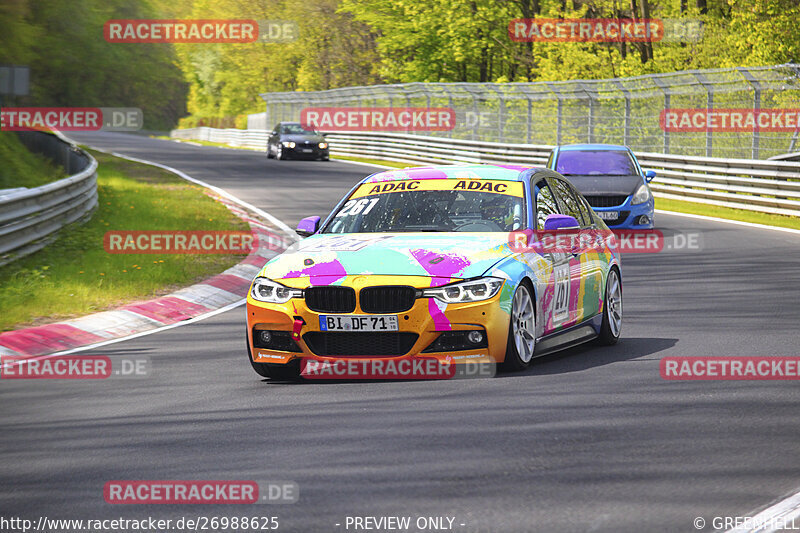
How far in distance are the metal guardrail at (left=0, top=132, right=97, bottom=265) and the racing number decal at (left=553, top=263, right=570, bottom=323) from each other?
7406 mm

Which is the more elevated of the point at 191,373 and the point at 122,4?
the point at 122,4

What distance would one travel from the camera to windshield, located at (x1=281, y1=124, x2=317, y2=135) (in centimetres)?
4709

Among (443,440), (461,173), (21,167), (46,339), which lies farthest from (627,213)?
(443,440)

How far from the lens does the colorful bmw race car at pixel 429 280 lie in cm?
807

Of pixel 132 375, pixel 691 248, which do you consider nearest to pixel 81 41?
pixel 691 248

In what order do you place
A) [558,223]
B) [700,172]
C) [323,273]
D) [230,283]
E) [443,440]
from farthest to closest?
[700,172]
[230,283]
[558,223]
[323,273]
[443,440]

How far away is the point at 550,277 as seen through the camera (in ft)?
29.6

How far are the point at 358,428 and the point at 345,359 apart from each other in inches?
52.3

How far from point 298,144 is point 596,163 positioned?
25.4 metres

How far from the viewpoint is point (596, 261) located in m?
10.0

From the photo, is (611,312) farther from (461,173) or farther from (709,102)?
(709,102)

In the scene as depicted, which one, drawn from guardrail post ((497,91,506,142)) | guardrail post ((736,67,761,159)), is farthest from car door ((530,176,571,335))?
guardrail post ((497,91,506,142))

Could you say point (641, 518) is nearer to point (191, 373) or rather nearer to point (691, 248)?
point (191, 373)

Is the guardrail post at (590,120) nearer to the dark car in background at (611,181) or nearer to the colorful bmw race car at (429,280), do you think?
the dark car in background at (611,181)
